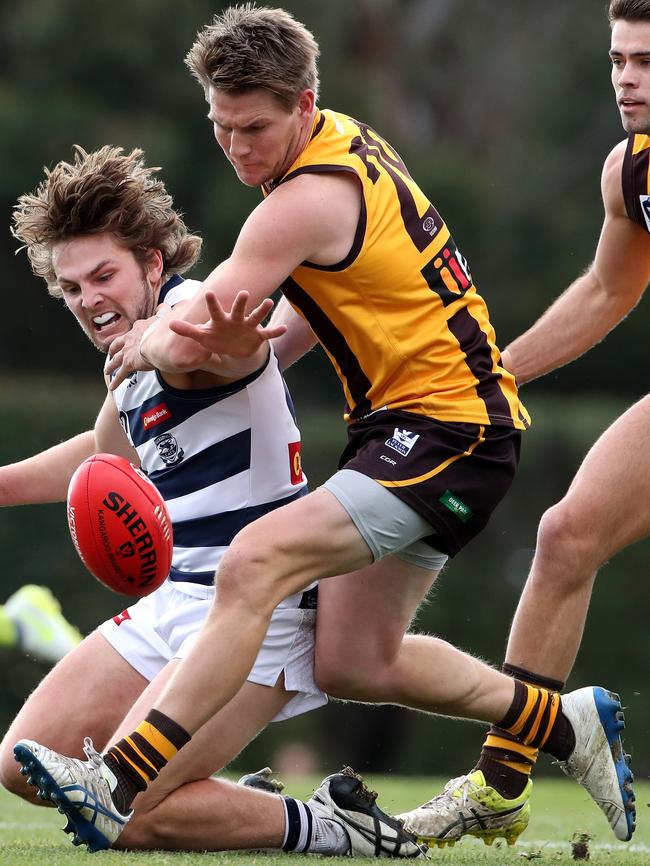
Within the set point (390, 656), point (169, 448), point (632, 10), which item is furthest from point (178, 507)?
point (632, 10)

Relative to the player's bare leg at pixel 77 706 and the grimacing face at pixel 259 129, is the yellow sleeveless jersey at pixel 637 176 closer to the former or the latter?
the grimacing face at pixel 259 129

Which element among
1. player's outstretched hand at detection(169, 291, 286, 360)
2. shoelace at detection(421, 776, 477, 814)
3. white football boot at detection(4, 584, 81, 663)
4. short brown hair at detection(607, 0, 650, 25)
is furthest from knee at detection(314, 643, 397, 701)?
white football boot at detection(4, 584, 81, 663)

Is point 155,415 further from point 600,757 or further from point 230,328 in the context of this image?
point 600,757

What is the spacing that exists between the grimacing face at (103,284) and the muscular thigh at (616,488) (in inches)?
54.5

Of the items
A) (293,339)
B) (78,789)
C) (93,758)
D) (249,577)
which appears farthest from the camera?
(293,339)

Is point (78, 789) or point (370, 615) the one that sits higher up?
point (78, 789)

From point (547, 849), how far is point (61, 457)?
191 cm

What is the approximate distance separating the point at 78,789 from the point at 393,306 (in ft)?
4.87

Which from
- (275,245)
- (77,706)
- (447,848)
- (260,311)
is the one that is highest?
(275,245)

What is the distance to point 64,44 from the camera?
17.9 m

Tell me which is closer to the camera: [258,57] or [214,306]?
[214,306]

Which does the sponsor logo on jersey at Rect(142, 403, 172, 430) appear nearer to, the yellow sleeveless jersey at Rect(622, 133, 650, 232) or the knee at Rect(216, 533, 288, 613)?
the knee at Rect(216, 533, 288, 613)

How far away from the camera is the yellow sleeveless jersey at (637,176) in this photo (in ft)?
17.2

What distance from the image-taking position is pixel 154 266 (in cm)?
507
